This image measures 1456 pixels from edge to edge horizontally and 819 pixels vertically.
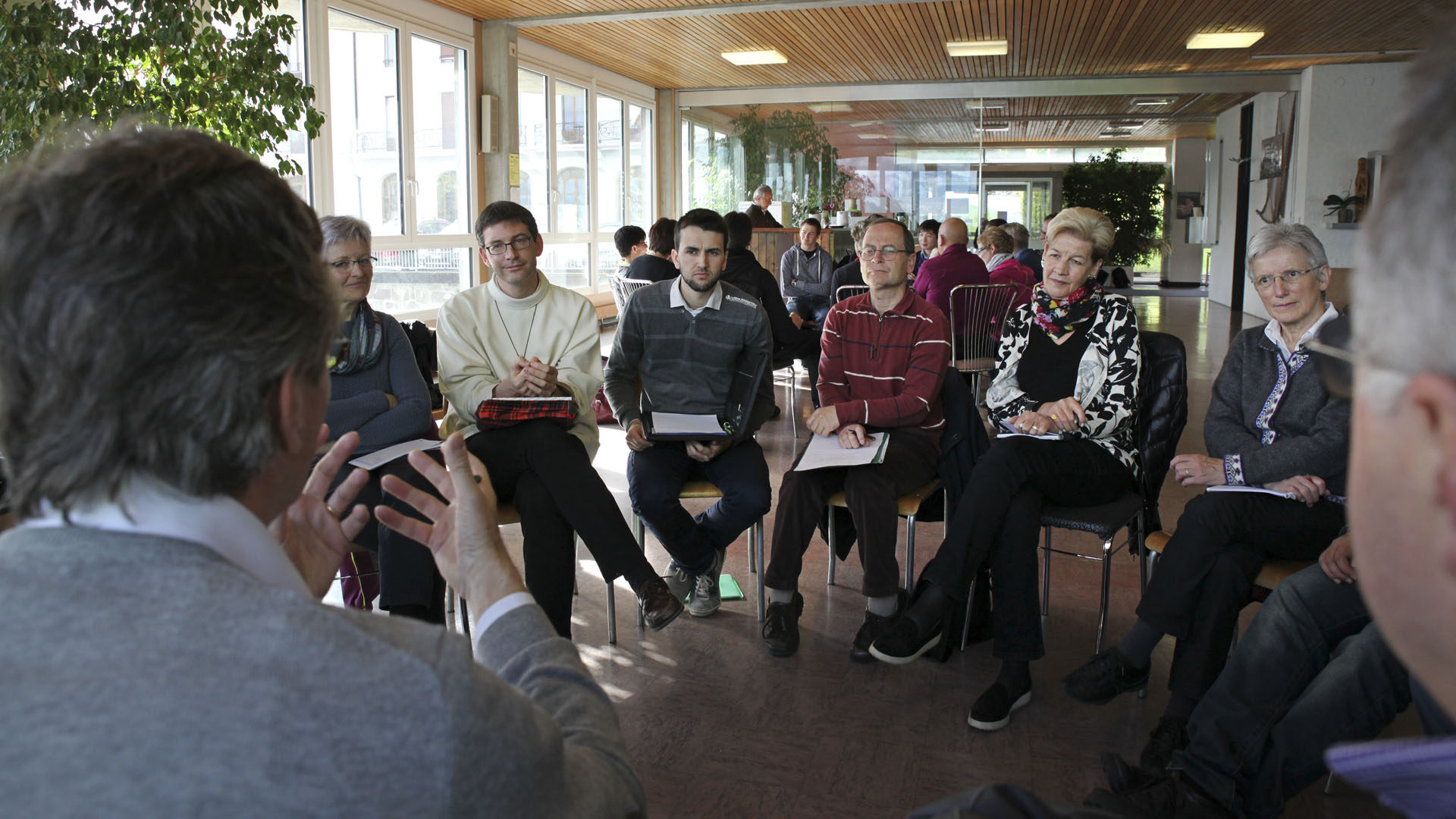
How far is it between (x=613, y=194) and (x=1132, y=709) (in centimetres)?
1076

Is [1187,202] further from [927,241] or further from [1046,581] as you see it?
[1046,581]

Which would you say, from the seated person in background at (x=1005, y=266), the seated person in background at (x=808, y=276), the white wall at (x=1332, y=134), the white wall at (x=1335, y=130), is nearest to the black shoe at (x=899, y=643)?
the seated person in background at (x=1005, y=266)

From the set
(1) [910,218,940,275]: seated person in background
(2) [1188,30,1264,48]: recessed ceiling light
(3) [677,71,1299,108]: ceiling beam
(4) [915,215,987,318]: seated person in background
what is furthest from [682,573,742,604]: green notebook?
(3) [677,71,1299,108]: ceiling beam

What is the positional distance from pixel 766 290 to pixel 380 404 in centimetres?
298

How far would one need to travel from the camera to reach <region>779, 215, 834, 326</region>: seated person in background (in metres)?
7.69

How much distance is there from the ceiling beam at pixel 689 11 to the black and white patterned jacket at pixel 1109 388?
245 inches

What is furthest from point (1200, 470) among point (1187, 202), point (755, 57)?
point (1187, 202)

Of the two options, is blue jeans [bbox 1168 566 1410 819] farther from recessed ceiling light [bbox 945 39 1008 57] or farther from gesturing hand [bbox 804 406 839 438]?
recessed ceiling light [bbox 945 39 1008 57]

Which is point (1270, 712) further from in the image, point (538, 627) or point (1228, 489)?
point (538, 627)

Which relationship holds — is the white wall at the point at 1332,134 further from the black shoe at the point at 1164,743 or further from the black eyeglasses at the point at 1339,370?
the black eyeglasses at the point at 1339,370

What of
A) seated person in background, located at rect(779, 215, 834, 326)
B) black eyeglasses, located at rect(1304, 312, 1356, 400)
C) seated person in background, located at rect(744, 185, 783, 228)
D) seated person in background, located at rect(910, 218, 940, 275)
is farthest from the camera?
seated person in background, located at rect(744, 185, 783, 228)

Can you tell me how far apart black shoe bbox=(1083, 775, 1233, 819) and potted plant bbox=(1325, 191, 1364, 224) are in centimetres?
1174

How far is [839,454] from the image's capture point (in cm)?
303

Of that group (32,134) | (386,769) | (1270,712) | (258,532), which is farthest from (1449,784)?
(32,134)
